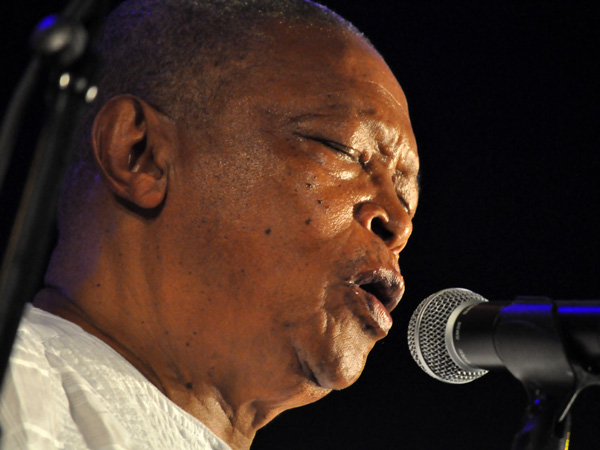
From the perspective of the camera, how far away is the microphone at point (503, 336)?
1.18 metres

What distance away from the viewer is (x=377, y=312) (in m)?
1.60

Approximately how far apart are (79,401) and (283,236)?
555 millimetres

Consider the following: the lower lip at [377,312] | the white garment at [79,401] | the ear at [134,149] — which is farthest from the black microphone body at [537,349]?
the ear at [134,149]

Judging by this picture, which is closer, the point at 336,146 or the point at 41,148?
the point at 41,148

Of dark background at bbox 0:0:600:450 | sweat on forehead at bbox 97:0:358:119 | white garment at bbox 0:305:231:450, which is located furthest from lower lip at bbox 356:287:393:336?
dark background at bbox 0:0:600:450

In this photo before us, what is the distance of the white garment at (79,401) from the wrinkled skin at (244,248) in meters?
0.14

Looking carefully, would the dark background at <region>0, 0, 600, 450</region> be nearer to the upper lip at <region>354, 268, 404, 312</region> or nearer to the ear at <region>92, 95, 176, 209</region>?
the upper lip at <region>354, 268, 404, 312</region>

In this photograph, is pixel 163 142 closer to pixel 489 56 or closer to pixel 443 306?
pixel 443 306

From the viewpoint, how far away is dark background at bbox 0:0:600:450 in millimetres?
2910

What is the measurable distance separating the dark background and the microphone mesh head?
144 centimetres

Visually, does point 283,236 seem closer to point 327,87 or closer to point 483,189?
point 327,87

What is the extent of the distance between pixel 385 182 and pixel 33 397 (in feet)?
3.02

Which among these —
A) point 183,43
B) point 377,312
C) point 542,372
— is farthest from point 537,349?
point 183,43

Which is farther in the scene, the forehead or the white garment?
the forehead
